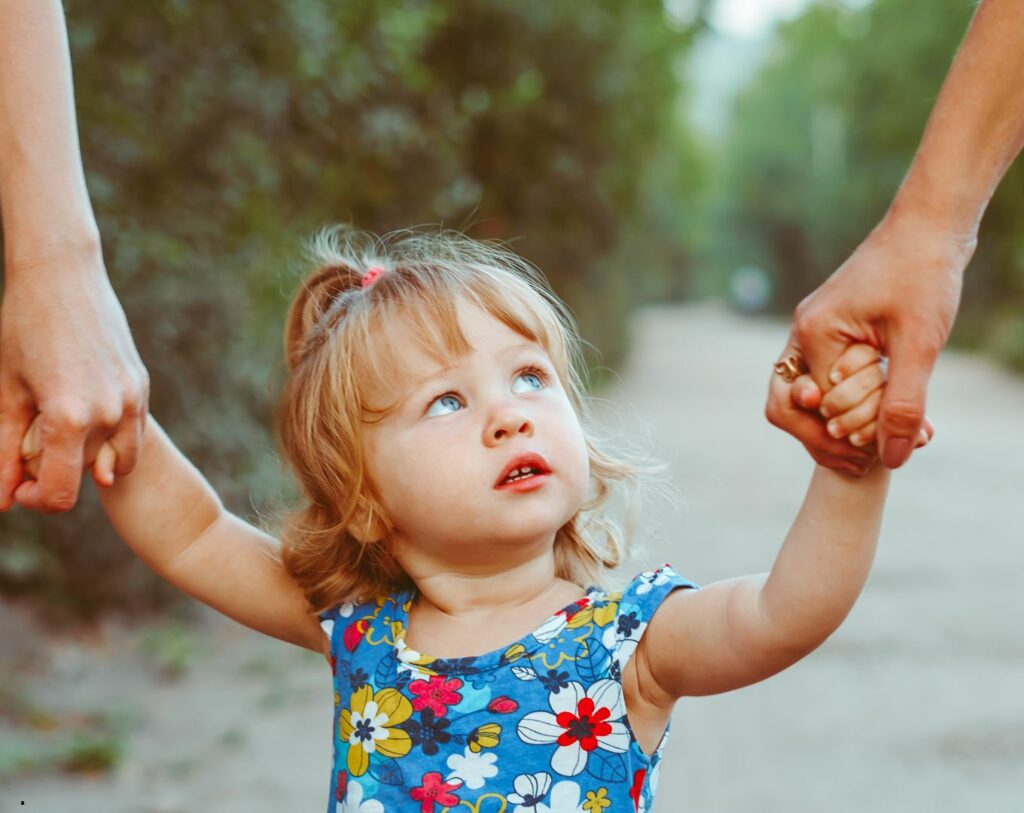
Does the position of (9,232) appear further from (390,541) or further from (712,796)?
(712,796)

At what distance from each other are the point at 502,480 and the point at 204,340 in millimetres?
3846

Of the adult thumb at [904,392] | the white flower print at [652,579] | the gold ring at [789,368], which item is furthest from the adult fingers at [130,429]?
the adult thumb at [904,392]

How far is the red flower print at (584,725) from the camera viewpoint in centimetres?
164

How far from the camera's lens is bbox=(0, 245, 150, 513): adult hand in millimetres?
1552

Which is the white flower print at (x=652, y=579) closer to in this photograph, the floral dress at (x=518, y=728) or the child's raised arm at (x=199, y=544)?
the floral dress at (x=518, y=728)

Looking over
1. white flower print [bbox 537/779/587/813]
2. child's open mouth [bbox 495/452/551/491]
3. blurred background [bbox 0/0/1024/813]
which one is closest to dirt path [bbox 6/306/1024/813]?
blurred background [bbox 0/0/1024/813]

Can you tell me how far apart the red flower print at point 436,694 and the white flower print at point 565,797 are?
0.58ft

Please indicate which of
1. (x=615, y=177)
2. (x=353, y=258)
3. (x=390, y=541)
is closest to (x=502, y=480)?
(x=390, y=541)

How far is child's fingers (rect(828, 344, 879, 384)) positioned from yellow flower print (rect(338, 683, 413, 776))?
74 cm

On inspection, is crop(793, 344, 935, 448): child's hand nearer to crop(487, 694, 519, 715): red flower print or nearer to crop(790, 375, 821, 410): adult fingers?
crop(790, 375, 821, 410): adult fingers

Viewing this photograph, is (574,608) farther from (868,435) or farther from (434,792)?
(868,435)

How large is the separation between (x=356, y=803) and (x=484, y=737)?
201mm

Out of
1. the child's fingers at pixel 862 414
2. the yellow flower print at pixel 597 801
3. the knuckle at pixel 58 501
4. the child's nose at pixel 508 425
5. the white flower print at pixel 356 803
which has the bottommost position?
the white flower print at pixel 356 803

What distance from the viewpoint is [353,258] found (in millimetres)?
2197
